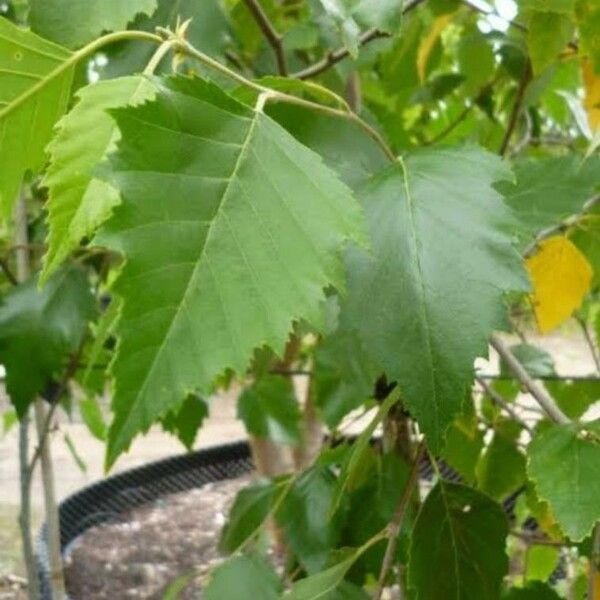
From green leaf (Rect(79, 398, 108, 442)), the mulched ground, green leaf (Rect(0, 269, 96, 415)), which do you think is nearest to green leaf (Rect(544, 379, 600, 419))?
green leaf (Rect(0, 269, 96, 415))

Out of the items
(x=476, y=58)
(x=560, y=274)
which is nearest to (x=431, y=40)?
(x=476, y=58)

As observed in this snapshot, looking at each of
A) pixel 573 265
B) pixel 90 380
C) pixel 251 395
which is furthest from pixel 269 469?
pixel 573 265

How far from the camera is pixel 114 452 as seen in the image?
0.97 ft

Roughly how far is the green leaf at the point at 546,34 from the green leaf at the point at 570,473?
0.82ft

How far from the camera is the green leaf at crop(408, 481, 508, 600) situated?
1.68 feet

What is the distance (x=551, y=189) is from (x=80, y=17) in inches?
9.2

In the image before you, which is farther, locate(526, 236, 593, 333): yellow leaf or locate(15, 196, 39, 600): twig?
locate(15, 196, 39, 600): twig

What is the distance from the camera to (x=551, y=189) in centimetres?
51

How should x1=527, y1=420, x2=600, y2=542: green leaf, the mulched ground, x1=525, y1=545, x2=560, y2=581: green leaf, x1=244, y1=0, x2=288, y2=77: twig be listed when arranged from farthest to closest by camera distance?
the mulched ground, x1=525, y1=545, x2=560, y2=581: green leaf, x1=244, y1=0, x2=288, y2=77: twig, x1=527, y1=420, x2=600, y2=542: green leaf

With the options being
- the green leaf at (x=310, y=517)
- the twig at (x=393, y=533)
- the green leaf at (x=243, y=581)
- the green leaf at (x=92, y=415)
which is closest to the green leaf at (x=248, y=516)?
the green leaf at (x=310, y=517)

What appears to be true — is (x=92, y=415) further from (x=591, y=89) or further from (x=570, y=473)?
(x=570, y=473)

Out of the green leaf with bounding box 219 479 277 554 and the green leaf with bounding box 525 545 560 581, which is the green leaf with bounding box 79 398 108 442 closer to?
the green leaf with bounding box 219 479 277 554

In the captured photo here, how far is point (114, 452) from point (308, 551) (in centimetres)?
47

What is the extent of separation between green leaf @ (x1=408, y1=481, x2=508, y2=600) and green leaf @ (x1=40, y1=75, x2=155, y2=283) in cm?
26
